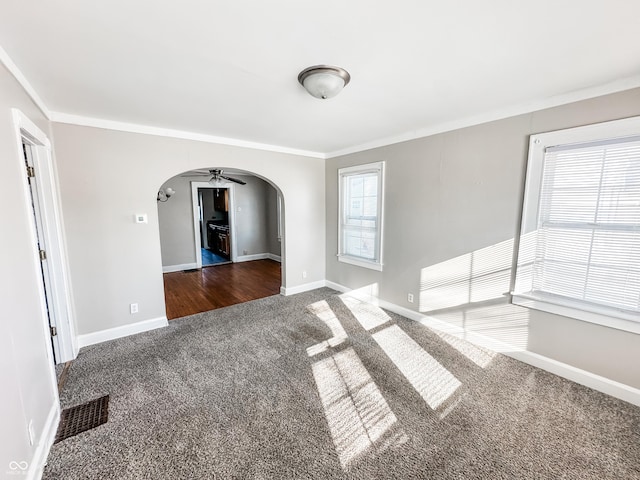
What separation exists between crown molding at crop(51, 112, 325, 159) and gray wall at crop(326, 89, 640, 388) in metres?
1.58

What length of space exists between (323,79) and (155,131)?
2401 millimetres

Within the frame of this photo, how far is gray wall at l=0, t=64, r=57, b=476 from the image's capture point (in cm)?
132

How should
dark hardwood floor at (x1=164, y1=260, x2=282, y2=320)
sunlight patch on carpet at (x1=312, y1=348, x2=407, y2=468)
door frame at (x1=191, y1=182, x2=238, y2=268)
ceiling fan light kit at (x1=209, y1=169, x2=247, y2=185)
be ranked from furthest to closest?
door frame at (x1=191, y1=182, x2=238, y2=268) < ceiling fan light kit at (x1=209, y1=169, x2=247, y2=185) < dark hardwood floor at (x1=164, y1=260, x2=282, y2=320) < sunlight patch on carpet at (x1=312, y1=348, x2=407, y2=468)

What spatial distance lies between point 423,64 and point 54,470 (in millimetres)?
3423

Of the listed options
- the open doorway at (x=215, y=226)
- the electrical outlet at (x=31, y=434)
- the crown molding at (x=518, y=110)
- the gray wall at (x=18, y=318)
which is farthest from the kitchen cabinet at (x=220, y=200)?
the electrical outlet at (x=31, y=434)

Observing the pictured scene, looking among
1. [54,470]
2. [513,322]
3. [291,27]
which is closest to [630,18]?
[291,27]

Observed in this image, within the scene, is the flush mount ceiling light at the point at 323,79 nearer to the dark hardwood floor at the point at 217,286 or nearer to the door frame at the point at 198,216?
the dark hardwood floor at the point at 217,286

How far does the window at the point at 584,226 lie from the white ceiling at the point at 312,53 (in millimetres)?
437

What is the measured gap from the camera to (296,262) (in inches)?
184

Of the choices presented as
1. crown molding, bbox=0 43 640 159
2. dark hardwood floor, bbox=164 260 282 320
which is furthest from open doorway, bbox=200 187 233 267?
crown molding, bbox=0 43 640 159

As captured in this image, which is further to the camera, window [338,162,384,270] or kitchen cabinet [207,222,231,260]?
kitchen cabinet [207,222,231,260]

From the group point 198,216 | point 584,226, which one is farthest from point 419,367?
point 198,216

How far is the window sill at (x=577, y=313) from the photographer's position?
210 centimetres

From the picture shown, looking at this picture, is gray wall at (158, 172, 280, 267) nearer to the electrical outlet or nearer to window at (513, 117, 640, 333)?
the electrical outlet
